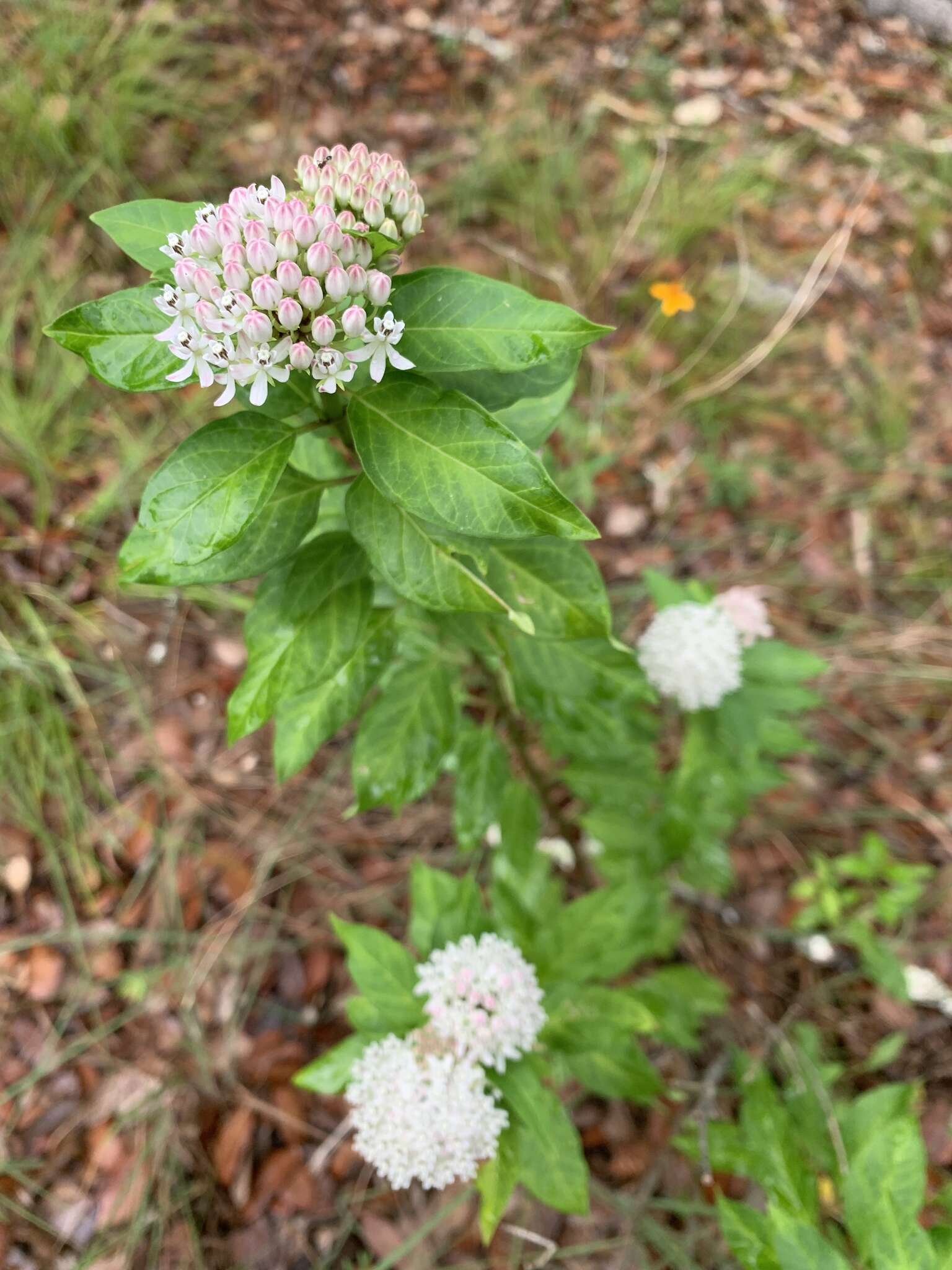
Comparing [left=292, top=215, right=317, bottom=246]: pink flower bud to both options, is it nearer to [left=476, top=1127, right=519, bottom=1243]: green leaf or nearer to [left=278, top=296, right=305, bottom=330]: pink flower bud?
[left=278, top=296, right=305, bottom=330]: pink flower bud

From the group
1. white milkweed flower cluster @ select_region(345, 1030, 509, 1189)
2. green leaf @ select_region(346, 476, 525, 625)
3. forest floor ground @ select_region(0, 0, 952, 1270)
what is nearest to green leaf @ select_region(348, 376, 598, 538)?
green leaf @ select_region(346, 476, 525, 625)

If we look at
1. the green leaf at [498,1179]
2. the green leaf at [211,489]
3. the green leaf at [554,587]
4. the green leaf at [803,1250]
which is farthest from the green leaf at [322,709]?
the green leaf at [803,1250]

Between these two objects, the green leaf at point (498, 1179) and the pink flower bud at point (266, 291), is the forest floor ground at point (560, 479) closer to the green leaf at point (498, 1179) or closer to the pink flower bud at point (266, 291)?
the green leaf at point (498, 1179)

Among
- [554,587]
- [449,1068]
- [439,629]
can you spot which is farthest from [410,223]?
[449,1068]

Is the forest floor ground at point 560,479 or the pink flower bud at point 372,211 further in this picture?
the forest floor ground at point 560,479

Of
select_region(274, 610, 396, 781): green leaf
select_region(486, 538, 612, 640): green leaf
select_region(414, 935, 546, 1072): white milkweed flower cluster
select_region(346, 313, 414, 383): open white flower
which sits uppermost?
select_region(346, 313, 414, 383): open white flower
